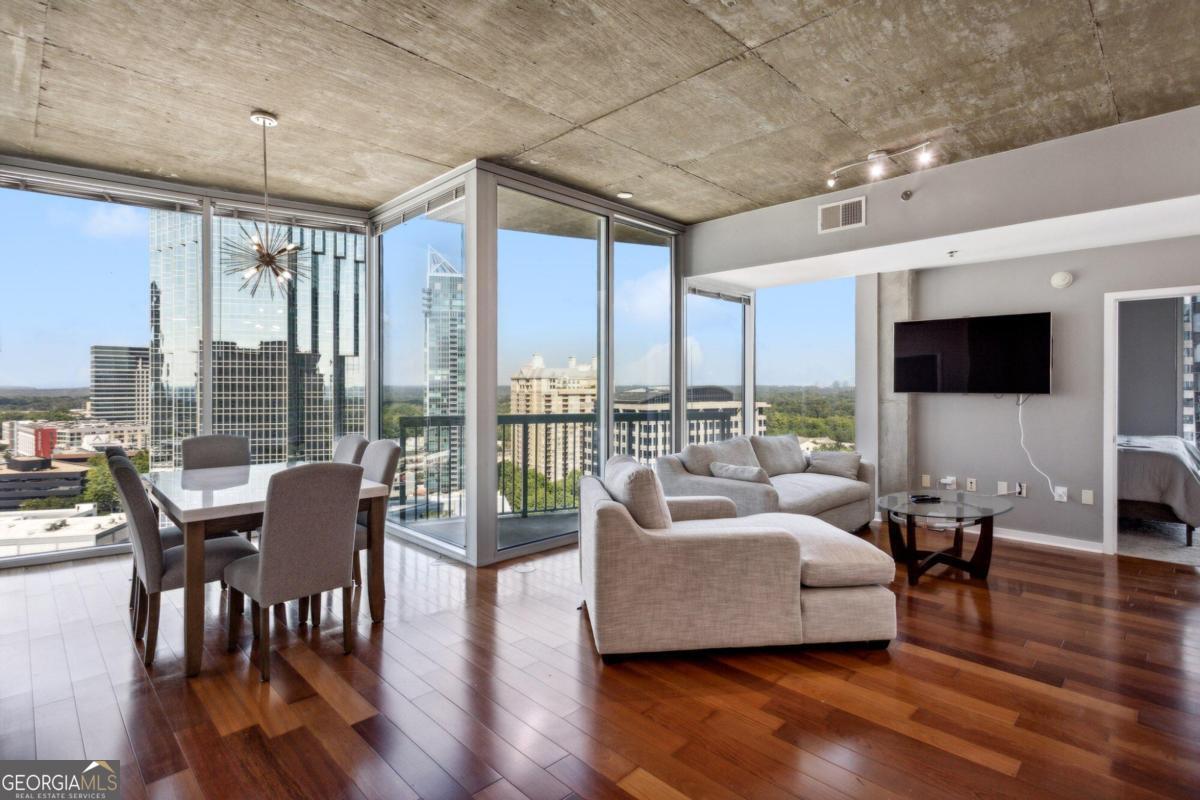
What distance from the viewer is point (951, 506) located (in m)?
3.78

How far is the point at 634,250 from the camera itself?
525 cm

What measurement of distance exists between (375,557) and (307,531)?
655 mm

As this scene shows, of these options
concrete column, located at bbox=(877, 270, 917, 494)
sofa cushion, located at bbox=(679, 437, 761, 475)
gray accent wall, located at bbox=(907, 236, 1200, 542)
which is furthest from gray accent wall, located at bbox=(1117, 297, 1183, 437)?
sofa cushion, located at bbox=(679, 437, 761, 475)

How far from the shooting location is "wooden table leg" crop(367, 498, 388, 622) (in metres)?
3.06

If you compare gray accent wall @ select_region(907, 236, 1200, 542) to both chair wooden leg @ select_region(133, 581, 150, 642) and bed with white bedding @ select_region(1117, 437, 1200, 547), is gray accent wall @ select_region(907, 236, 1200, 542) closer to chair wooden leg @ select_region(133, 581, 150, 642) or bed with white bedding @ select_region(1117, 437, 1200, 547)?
bed with white bedding @ select_region(1117, 437, 1200, 547)

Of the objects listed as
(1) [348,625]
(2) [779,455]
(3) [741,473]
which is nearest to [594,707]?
(1) [348,625]

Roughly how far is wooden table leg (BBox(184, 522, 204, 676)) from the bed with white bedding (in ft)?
19.8

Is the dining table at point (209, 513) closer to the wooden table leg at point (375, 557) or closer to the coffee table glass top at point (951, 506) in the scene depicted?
the wooden table leg at point (375, 557)

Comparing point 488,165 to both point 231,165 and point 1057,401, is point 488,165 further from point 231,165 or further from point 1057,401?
point 1057,401

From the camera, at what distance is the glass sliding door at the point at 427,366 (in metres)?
4.33

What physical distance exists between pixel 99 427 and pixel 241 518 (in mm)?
2399

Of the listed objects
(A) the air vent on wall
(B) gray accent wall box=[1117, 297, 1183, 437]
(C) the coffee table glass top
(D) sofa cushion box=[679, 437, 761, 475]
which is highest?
(A) the air vent on wall

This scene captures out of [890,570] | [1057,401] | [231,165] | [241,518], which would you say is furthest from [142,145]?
[1057,401]

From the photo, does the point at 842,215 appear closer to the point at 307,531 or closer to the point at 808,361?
the point at 808,361
